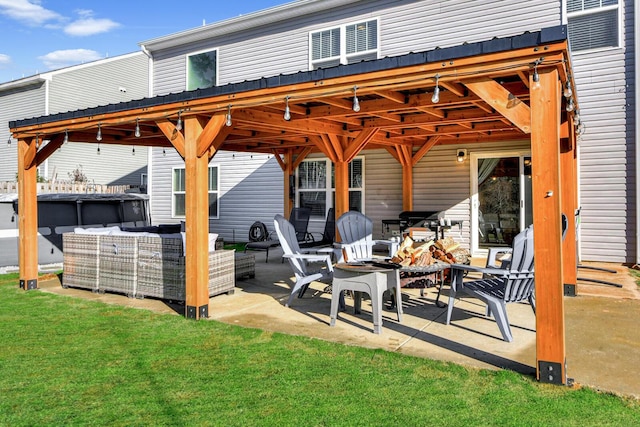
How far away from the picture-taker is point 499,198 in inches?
363

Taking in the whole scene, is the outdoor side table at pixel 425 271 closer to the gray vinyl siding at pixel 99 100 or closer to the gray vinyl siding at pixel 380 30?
the gray vinyl siding at pixel 380 30

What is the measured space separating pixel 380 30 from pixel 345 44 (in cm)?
82

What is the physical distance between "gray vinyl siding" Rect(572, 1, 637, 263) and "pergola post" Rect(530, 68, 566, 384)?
5.80 meters

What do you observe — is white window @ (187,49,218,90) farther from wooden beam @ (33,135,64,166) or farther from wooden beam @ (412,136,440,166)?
wooden beam @ (33,135,64,166)

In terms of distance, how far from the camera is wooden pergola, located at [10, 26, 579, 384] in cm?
319

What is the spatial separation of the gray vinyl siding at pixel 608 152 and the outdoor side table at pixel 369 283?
531 centimetres

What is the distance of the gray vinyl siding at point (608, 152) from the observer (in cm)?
784

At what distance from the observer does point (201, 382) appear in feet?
10.5

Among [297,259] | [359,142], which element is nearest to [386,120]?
[359,142]

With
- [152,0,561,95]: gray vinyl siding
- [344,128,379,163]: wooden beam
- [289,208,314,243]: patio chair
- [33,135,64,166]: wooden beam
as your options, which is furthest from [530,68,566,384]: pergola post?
[289,208,314,243]: patio chair

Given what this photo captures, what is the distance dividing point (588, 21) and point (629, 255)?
4.01m

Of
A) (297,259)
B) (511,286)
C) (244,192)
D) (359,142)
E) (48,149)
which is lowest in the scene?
(511,286)

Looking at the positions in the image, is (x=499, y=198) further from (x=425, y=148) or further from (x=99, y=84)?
(x=99, y=84)

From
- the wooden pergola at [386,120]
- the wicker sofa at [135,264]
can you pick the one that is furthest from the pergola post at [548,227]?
the wicker sofa at [135,264]
